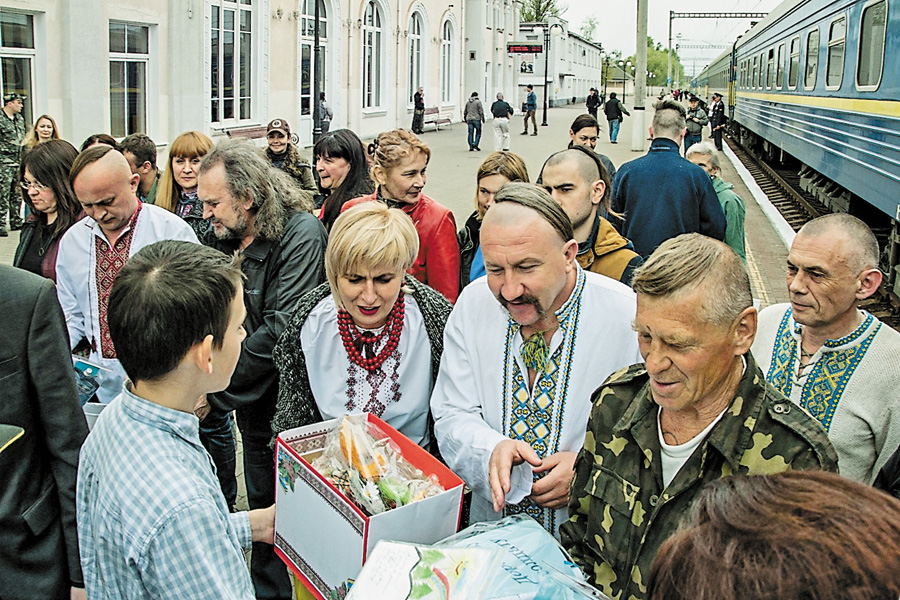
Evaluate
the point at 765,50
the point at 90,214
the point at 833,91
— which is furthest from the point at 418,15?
the point at 90,214

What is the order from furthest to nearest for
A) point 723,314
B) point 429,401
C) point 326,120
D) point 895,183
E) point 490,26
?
point 490,26, point 326,120, point 895,183, point 429,401, point 723,314

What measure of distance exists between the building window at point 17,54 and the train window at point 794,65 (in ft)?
42.2

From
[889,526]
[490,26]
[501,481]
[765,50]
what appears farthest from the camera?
[490,26]

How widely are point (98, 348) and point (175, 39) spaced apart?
15.0 meters

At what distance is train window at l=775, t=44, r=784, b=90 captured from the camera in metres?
16.7

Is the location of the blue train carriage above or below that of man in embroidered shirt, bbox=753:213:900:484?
above

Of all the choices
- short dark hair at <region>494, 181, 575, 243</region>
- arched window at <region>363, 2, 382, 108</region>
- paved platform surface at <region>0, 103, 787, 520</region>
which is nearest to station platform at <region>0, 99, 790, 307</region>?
paved platform surface at <region>0, 103, 787, 520</region>

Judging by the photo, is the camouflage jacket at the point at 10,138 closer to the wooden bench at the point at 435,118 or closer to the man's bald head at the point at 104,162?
the man's bald head at the point at 104,162

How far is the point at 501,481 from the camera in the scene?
244 cm

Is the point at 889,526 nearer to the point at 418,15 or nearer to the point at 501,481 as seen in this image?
the point at 501,481

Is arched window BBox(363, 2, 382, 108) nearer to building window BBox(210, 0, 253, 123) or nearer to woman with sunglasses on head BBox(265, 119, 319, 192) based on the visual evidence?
building window BBox(210, 0, 253, 123)

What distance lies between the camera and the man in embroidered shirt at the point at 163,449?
6.16ft

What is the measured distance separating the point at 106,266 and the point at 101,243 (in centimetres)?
14

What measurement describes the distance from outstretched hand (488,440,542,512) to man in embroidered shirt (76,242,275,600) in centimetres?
74
